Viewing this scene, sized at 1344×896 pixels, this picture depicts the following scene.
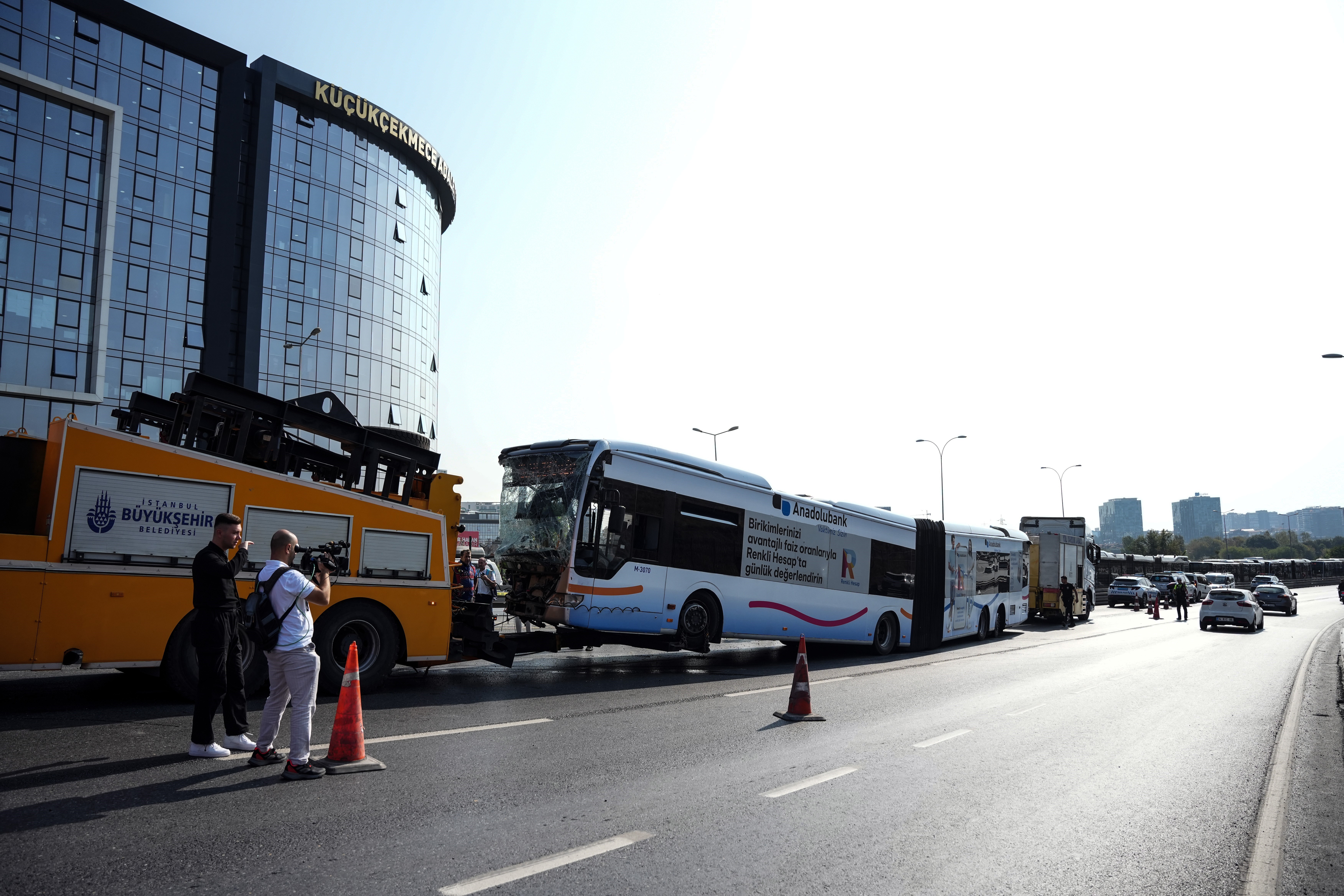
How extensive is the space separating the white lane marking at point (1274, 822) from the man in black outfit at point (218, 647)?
687cm

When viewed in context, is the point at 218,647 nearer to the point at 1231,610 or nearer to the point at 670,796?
the point at 670,796

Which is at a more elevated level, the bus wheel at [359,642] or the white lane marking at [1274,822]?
the bus wheel at [359,642]

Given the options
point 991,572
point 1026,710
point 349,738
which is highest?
point 991,572

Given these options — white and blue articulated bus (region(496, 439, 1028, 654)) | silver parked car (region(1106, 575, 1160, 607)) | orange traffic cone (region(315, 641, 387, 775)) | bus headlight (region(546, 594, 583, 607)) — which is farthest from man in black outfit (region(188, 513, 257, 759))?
silver parked car (region(1106, 575, 1160, 607))

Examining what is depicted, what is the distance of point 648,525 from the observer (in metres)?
13.1

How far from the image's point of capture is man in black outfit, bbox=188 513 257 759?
6496 mm

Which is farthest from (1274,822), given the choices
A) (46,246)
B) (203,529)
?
(46,246)

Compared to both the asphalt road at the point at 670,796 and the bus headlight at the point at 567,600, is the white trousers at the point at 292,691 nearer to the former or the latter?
the asphalt road at the point at 670,796

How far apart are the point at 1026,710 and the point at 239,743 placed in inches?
348

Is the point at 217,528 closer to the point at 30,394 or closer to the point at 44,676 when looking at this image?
the point at 44,676

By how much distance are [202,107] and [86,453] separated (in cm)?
4615

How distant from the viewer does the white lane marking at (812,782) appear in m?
6.33

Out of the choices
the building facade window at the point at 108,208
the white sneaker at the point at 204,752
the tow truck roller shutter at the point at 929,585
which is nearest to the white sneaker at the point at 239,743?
the white sneaker at the point at 204,752

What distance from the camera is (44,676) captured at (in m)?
10.5
